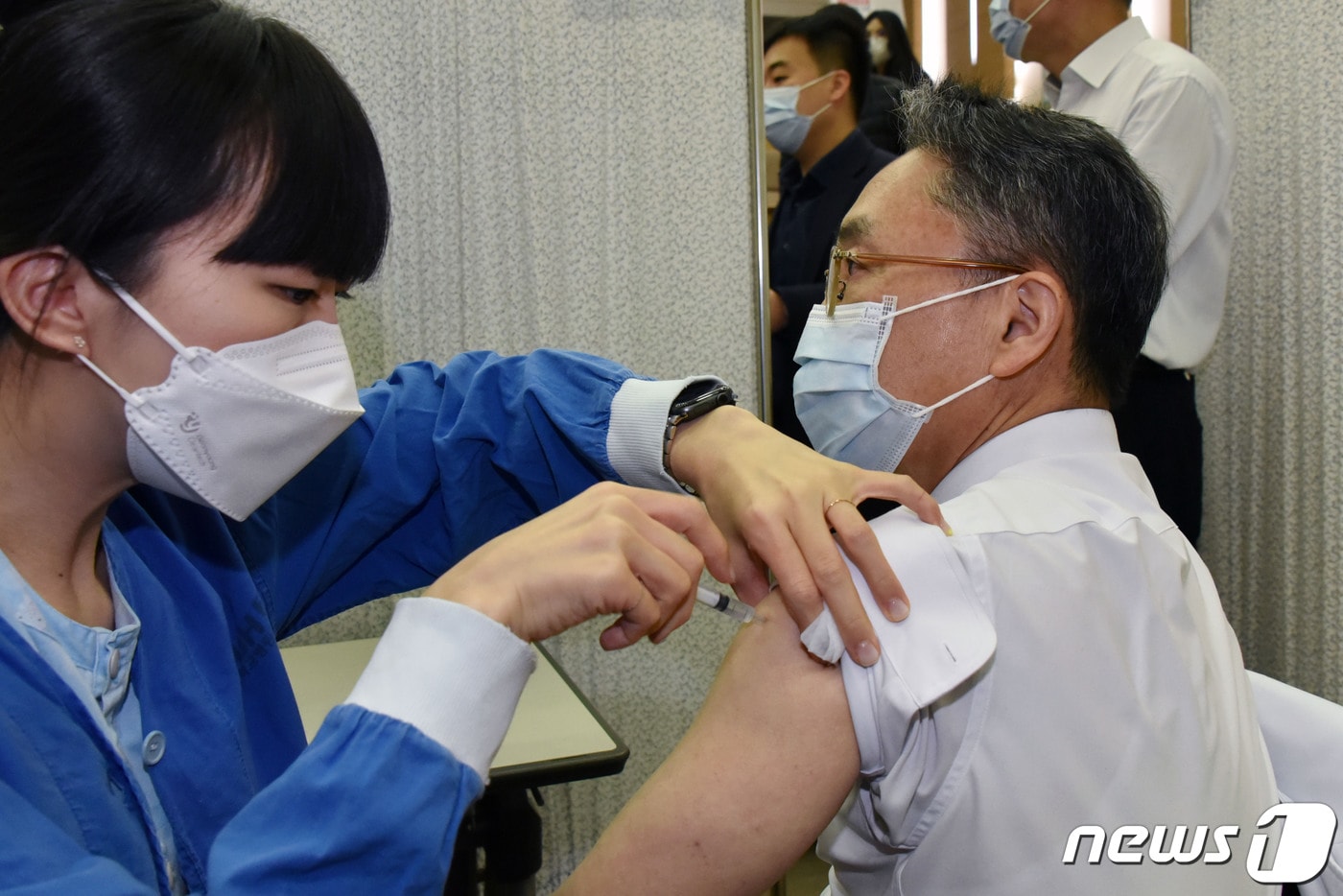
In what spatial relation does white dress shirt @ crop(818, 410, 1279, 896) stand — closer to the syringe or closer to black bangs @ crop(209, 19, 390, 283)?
the syringe

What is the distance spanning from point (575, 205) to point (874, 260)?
1.25 meters

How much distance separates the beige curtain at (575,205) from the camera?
2.22 meters

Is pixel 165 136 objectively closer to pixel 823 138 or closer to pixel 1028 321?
pixel 1028 321

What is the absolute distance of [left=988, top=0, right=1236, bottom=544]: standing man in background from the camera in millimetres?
2377

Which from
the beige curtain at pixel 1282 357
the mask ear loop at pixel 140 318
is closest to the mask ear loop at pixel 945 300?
the mask ear loop at pixel 140 318

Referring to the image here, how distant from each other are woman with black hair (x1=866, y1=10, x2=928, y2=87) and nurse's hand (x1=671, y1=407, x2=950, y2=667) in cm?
185

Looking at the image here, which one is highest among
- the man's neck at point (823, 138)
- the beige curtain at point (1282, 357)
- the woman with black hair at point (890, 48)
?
the woman with black hair at point (890, 48)

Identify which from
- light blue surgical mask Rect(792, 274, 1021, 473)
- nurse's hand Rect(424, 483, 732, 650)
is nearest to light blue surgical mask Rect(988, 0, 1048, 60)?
light blue surgical mask Rect(792, 274, 1021, 473)

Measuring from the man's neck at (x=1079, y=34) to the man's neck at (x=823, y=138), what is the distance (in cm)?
59

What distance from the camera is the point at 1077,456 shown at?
1.07 m

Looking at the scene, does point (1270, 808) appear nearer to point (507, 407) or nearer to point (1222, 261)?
point (507, 407)

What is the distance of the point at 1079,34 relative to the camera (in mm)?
2555

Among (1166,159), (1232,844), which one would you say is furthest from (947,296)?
(1166,159)

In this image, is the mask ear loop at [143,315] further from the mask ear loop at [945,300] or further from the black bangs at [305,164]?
the mask ear loop at [945,300]
